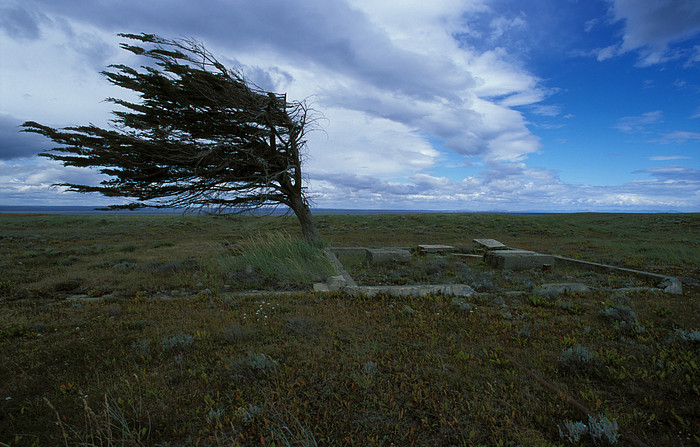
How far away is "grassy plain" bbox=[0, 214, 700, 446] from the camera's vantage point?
2.58 m

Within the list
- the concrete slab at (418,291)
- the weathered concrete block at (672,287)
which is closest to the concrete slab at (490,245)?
the weathered concrete block at (672,287)

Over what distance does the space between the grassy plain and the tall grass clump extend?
1.33 m

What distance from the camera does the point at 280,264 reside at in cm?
854

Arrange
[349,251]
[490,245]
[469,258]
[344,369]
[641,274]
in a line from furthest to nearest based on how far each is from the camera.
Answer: [490,245] < [349,251] < [469,258] < [641,274] < [344,369]

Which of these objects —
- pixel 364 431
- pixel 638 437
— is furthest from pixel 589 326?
pixel 364 431

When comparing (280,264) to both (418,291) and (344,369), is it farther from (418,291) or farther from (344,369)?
(344,369)

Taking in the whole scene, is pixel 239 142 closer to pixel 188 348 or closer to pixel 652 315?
pixel 188 348

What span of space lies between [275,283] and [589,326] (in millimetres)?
6509

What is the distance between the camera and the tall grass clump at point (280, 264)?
7.97 metres

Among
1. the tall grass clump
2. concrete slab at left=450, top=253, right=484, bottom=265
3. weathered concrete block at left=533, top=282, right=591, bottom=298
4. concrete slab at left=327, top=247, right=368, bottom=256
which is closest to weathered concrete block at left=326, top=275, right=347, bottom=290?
the tall grass clump

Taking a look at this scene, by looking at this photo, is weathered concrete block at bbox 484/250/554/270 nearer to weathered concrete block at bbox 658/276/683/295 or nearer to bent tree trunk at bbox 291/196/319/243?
weathered concrete block at bbox 658/276/683/295

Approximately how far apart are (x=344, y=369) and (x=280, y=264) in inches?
215

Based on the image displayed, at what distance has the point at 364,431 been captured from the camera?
2.57 meters

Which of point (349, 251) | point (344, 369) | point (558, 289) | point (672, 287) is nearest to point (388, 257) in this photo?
point (349, 251)
